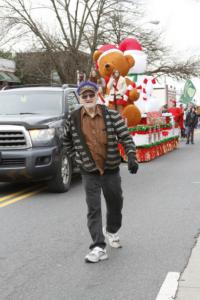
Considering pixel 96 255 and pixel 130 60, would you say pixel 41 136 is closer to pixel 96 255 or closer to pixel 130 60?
pixel 96 255

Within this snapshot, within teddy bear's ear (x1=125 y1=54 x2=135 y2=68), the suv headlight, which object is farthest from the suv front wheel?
teddy bear's ear (x1=125 y1=54 x2=135 y2=68)

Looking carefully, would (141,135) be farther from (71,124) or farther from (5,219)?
(71,124)

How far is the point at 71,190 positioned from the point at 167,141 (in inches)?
387

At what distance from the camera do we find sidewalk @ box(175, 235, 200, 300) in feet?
13.9

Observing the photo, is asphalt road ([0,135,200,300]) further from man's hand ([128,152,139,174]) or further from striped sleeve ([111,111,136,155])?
striped sleeve ([111,111,136,155])

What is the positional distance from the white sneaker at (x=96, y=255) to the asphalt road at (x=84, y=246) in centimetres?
7

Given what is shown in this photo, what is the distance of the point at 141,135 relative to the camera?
1570 cm

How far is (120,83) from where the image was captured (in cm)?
1507

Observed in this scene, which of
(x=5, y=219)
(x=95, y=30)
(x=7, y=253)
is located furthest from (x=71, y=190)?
(x=95, y=30)

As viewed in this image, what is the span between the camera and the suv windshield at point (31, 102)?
1027 cm

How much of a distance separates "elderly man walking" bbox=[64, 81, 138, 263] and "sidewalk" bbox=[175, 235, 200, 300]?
843mm

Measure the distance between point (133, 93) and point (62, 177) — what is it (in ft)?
20.4

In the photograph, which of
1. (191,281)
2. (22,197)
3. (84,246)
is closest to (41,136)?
(22,197)

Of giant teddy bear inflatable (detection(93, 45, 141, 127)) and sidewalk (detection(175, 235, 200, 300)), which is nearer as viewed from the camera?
sidewalk (detection(175, 235, 200, 300))
